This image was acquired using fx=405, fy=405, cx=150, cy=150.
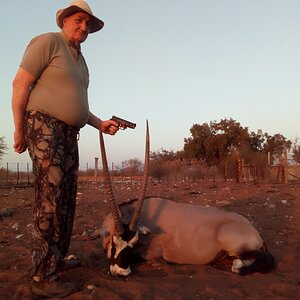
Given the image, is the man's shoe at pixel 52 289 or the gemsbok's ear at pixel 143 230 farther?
the gemsbok's ear at pixel 143 230

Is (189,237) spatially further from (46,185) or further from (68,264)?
(46,185)

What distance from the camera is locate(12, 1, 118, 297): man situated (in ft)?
11.3

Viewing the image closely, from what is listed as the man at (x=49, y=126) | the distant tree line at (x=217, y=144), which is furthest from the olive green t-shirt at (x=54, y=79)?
the distant tree line at (x=217, y=144)

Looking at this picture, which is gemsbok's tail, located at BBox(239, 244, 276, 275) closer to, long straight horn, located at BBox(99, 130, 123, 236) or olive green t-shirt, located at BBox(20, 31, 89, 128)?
long straight horn, located at BBox(99, 130, 123, 236)

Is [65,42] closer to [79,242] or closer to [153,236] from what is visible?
[153,236]

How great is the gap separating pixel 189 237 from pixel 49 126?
2.07 meters

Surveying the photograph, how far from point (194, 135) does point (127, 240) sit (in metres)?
36.3

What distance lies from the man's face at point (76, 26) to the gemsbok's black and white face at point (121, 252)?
2.00 meters

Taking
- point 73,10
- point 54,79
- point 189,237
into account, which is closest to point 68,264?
point 189,237

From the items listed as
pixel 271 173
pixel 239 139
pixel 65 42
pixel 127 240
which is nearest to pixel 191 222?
pixel 127 240

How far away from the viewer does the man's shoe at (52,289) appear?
3.41 m

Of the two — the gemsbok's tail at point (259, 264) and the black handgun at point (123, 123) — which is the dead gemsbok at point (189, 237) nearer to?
the gemsbok's tail at point (259, 264)

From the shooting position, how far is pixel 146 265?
4.50 meters

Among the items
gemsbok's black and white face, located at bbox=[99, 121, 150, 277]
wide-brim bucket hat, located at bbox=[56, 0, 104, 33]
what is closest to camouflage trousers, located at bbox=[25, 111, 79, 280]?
gemsbok's black and white face, located at bbox=[99, 121, 150, 277]
